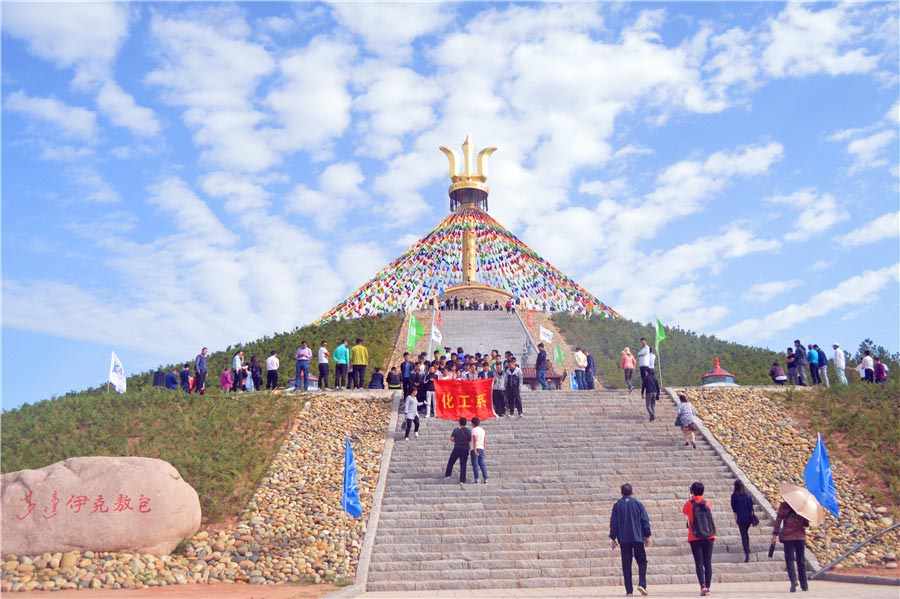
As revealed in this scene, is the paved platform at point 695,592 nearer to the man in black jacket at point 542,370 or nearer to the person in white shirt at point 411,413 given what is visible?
the person in white shirt at point 411,413

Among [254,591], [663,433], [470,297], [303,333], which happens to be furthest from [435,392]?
[470,297]

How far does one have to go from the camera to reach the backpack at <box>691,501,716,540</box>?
848 cm

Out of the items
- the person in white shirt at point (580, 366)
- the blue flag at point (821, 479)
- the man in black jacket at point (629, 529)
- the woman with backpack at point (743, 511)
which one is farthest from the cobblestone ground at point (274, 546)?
the blue flag at point (821, 479)

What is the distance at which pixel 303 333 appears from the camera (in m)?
29.0

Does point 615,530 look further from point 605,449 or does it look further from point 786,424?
point 786,424

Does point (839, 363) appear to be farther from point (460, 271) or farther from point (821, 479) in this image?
point (460, 271)

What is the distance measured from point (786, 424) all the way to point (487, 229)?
2640 centimetres

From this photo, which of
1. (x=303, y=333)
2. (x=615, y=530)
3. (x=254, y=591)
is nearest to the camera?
(x=615, y=530)

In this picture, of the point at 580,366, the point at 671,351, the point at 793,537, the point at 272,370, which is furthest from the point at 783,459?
the point at 671,351

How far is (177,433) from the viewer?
14.1 meters

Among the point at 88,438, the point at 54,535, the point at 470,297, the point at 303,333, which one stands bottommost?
the point at 54,535

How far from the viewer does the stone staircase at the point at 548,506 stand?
1009 centimetres

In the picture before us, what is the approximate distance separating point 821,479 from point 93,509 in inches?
410

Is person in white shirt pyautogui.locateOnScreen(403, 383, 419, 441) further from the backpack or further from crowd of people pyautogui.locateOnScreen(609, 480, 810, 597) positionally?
the backpack
